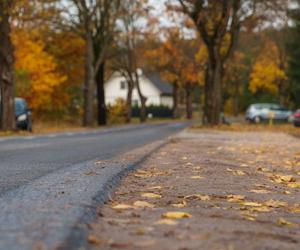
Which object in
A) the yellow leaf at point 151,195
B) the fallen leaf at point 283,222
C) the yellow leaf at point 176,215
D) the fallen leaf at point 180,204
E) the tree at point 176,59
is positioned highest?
the tree at point 176,59

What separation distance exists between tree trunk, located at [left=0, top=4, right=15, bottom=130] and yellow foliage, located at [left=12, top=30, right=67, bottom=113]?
45.5 feet

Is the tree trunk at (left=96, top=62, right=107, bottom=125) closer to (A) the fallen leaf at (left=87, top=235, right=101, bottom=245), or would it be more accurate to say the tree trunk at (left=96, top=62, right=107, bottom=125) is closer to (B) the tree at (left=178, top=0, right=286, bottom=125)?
(B) the tree at (left=178, top=0, right=286, bottom=125)

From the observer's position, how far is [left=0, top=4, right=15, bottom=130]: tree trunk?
3067 centimetres

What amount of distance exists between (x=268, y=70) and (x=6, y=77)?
5308 centimetres

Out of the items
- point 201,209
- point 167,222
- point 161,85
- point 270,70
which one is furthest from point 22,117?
point 161,85

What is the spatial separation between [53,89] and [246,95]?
5189 cm

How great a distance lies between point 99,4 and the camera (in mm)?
45031

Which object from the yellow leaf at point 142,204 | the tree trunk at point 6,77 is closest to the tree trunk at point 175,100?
the tree trunk at point 6,77

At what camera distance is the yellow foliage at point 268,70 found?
251 feet

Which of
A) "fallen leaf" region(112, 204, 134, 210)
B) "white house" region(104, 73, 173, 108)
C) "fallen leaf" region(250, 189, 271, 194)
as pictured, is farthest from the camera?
"white house" region(104, 73, 173, 108)

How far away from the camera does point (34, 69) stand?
155 feet

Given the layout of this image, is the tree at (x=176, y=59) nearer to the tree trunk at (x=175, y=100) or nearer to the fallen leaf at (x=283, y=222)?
the tree trunk at (x=175, y=100)

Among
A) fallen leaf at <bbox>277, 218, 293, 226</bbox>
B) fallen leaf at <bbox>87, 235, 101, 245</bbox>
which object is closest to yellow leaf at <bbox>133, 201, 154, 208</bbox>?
fallen leaf at <bbox>277, 218, 293, 226</bbox>

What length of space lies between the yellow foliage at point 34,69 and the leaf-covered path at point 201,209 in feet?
117
